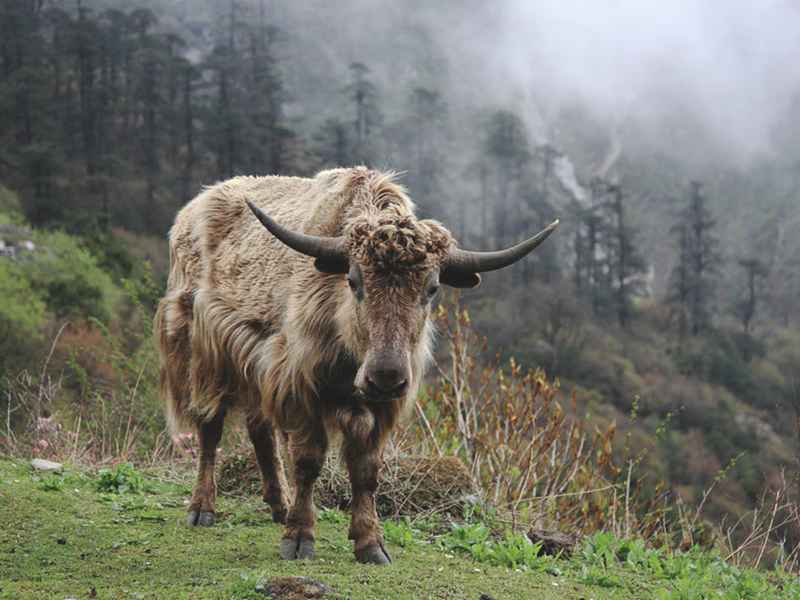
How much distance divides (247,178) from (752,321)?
74.3m

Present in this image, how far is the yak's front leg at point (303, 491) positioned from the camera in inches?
203

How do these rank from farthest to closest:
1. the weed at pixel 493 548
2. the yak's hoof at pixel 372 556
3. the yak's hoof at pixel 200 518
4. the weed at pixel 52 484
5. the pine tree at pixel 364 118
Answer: the pine tree at pixel 364 118 → the weed at pixel 52 484 → the yak's hoof at pixel 200 518 → the weed at pixel 493 548 → the yak's hoof at pixel 372 556

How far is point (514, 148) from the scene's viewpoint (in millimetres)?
68000

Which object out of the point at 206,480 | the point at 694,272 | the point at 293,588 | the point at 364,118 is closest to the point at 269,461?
the point at 206,480

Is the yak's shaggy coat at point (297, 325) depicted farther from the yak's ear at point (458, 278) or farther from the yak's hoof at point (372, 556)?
the yak's ear at point (458, 278)

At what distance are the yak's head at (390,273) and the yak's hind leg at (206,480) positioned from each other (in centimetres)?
198

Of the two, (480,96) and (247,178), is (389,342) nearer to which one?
(247,178)

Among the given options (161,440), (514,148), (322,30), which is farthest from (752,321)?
(161,440)

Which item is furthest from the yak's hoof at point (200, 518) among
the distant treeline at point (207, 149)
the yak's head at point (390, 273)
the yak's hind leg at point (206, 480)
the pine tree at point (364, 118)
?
the pine tree at point (364, 118)

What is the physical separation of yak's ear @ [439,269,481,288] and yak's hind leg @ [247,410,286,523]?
188cm

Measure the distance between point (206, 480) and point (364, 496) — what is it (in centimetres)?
157

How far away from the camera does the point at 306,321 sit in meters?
5.29

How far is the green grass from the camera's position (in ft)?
14.7

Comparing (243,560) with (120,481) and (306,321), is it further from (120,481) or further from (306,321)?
(120,481)
